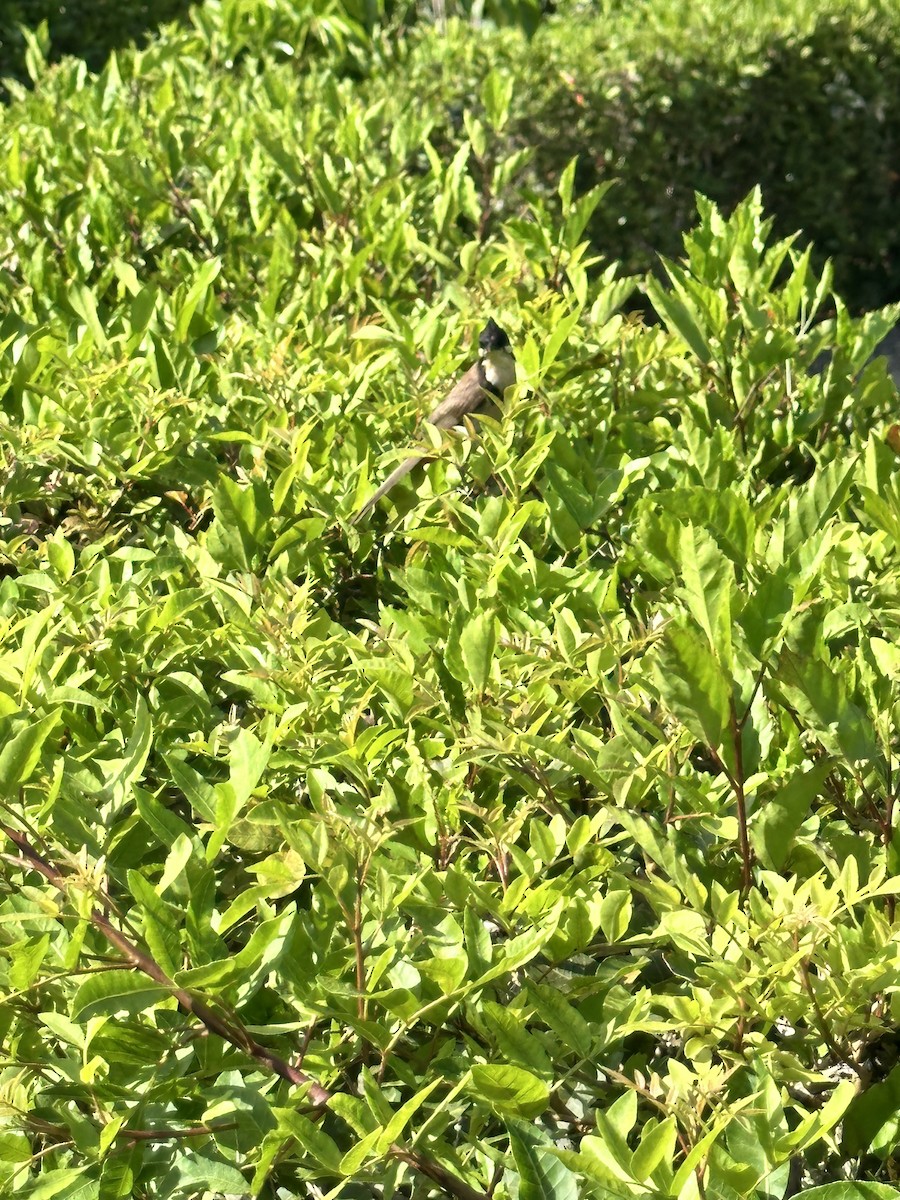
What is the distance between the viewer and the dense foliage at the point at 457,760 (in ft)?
4.23

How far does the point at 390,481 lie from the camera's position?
2.22 m

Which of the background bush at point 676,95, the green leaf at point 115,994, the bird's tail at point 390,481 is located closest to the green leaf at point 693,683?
the green leaf at point 115,994

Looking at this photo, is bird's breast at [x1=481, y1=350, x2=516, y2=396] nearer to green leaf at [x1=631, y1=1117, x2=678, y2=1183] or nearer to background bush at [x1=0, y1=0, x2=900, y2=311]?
green leaf at [x1=631, y1=1117, x2=678, y2=1183]

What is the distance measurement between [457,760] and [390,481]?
29.7 inches

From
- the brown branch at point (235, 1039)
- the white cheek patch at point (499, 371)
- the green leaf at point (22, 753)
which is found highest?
the white cheek patch at point (499, 371)

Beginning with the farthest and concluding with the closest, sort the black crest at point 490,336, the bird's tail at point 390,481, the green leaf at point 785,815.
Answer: the black crest at point 490,336 → the bird's tail at point 390,481 → the green leaf at point 785,815

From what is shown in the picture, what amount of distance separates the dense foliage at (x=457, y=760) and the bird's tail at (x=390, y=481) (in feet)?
0.12

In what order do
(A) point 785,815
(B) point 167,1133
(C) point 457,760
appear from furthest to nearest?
(C) point 457,760
(A) point 785,815
(B) point 167,1133

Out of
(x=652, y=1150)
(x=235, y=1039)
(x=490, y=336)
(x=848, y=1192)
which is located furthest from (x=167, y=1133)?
(x=490, y=336)

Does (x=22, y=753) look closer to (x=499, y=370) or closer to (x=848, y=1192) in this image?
(x=848, y=1192)

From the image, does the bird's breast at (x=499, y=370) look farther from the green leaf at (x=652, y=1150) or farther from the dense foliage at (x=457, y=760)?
the green leaf at (x=652, y=1150)

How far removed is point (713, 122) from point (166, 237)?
18.8 feet

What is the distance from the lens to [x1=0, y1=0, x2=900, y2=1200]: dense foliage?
1290 mm

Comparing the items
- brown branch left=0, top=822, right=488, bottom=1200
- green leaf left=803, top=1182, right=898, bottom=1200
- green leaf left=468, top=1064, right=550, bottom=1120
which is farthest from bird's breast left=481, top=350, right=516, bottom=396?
green leaf left=803, top=1182, right=898, bottom=1200
